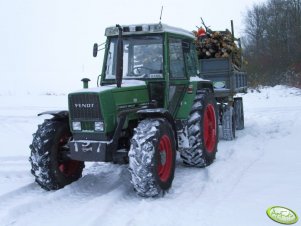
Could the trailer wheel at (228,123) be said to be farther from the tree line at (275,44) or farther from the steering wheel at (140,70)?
the tree line at (275,44)

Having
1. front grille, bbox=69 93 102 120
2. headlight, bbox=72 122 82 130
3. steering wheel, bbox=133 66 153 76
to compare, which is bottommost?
headlight, bbox=72 122 82 130

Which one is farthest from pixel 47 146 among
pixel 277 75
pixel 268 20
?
pixel 268 20

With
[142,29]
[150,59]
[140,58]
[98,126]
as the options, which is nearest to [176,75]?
[150,59]

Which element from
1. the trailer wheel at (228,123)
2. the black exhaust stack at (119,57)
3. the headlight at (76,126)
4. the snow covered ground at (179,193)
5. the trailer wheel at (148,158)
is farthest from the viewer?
the trailer wheel at (228,123)

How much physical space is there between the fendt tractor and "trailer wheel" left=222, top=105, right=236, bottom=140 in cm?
212

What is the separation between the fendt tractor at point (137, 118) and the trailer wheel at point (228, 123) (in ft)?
6.96

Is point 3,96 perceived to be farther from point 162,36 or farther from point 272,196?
point 272,196

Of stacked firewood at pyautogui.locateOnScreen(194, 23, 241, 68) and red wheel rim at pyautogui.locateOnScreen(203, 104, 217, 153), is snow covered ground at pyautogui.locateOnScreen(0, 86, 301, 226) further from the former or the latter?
stacked firewood at pyautogui.locateOnScreen(194, 23, 241, 68)

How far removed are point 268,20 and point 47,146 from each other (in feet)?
151

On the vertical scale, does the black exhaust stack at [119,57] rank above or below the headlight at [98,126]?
above

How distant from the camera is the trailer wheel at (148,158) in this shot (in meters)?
5.08

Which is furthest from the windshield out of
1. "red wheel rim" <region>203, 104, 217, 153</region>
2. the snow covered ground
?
the snow covered ground

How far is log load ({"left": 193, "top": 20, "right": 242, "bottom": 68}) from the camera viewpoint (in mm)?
10078

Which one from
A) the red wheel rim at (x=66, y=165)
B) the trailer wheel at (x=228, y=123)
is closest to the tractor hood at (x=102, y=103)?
the red wheel rim at (x=66, y=165)
